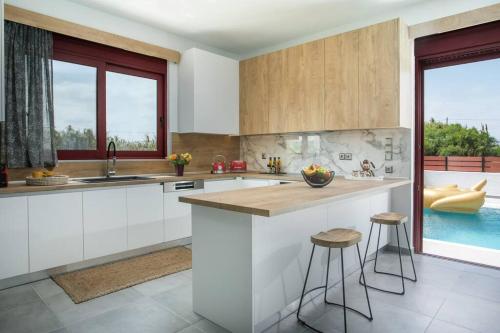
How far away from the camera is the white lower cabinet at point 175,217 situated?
354 cm

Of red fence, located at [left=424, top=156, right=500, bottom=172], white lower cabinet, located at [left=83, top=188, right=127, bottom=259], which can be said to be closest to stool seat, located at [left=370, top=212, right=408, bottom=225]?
white lower cabinet, located at [left=83, top=188, right=127, bottom=259]

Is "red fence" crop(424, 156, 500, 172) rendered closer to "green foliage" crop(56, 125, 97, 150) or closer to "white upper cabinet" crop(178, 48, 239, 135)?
"white upper cabinet" crop(178, 48, 239, 135)

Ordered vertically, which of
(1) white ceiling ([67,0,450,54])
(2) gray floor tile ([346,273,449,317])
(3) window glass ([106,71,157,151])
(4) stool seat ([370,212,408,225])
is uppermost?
(1) white ceiling ([67,0,450,54])

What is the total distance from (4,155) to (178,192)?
5.36ft

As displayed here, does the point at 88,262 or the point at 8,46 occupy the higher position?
the point at 8,46

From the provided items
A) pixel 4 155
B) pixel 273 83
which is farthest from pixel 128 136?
pixel 273 83

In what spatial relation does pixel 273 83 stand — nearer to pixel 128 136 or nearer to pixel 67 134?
pixel 128 136

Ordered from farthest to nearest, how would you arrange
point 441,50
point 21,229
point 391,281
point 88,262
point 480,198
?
1. point 480,198
2. point 441,50
3. point 88,262
4. point 391,281
5. point 21,229

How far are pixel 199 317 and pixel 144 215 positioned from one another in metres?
1.51

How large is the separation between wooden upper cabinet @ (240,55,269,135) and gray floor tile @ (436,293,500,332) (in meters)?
2.81

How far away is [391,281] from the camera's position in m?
2.79

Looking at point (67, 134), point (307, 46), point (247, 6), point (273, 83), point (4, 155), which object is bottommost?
point (4, 155)

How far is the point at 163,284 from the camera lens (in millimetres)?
2686

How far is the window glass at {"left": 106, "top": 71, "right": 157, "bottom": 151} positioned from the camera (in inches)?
150
